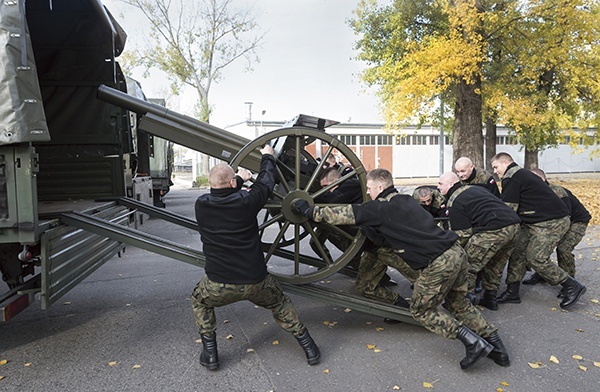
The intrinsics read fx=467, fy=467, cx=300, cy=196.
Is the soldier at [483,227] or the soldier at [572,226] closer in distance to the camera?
the soldier at [483,227]

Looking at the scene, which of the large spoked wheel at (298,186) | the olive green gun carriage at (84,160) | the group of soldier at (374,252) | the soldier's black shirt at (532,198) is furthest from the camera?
the soldier's black shirt at (532,198)

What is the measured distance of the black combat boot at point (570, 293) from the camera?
4895 mm

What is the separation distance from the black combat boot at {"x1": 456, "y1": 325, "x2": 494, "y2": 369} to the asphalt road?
0.36ft

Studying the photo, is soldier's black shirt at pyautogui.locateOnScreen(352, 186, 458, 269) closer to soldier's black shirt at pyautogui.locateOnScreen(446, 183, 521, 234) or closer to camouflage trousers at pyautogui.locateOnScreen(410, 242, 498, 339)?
camouflage trousers at pyautogui.locateOnScreen(410, 242, 498, 339)

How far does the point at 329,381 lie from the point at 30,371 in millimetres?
2303

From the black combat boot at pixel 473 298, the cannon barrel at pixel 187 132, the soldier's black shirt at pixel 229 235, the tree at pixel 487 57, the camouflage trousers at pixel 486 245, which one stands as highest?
the tree at pixel 487 57

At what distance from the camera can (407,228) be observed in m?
3.67

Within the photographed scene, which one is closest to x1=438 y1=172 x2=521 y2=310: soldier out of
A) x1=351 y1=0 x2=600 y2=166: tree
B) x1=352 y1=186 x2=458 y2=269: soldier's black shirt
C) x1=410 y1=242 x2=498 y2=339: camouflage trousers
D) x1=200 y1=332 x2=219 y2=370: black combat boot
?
x1=410 y1=242 x2=498 y2=339: camouflage trousers

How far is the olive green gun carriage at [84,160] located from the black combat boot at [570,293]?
2.02 meters

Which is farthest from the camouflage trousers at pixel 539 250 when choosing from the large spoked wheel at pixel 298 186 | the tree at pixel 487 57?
the tree at pixel 487 57

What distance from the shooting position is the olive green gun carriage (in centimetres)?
323

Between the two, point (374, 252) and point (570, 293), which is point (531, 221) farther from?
point (374, 252)

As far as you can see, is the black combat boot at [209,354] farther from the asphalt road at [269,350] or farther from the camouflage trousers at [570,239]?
the camouflage trousers at [570,239]

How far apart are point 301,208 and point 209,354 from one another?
55.0 inches
